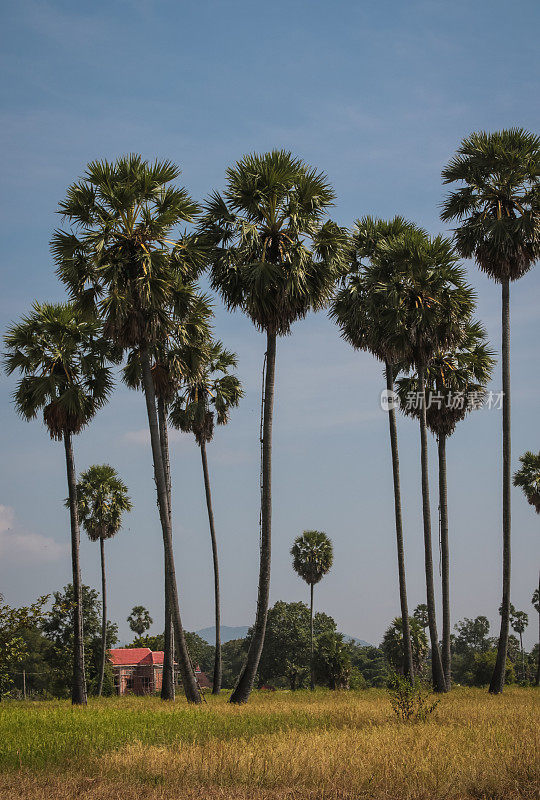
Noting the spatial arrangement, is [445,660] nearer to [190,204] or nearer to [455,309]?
[455,309]

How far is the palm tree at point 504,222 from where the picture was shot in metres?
26.5

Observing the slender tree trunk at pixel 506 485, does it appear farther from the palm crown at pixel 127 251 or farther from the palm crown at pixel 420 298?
the palm crown at pixel 127 251

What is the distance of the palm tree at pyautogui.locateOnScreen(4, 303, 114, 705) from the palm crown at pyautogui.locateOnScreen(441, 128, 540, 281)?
14515 millimetres

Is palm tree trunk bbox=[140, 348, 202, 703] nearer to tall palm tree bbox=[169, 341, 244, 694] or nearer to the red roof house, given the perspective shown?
tall palm tree bbox=[169, 341, 244, 694]

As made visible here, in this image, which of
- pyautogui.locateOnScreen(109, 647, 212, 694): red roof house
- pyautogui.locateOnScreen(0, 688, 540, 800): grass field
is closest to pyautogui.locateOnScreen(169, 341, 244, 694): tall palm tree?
pyautogui.locateOnScreen(0, 688, 540, 800): grass field

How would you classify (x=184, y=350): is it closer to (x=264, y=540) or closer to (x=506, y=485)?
(x=264, y=540)

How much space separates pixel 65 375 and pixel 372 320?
1183 centimetres

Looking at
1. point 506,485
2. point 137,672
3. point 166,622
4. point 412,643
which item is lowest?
point 137,672

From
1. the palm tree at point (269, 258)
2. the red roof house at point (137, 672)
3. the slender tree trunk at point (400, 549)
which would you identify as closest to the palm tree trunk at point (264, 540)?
the palm tree at point (269, 258)

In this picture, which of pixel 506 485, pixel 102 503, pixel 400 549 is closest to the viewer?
pixel 506 485

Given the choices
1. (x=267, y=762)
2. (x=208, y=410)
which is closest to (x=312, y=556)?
(x=208, y=410)

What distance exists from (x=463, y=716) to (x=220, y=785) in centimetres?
896

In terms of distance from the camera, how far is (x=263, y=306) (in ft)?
71.4

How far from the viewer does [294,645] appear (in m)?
79.1
